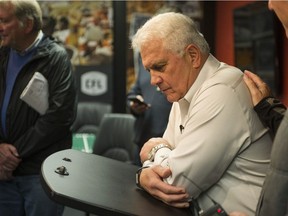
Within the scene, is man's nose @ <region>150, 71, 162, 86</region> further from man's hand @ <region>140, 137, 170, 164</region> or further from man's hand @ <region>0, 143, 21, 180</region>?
man's hand @ <region>0, 143, 21, 180</region>

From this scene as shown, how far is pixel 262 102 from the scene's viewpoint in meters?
1.53

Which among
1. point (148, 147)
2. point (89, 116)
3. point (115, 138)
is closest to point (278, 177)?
point (148, 147)

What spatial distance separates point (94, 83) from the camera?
6.11 m

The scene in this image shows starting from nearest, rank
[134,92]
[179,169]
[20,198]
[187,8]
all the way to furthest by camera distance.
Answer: [179,169], [20,198], [134,92], [187,8]

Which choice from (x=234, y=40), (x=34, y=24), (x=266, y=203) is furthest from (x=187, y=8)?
(x=266, y=203)

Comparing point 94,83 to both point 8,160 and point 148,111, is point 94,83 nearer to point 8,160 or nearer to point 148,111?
point 148,111

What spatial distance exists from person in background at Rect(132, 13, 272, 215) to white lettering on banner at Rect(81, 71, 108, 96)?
4437mm

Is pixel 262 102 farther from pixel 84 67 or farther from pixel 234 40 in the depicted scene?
pixel 84 67

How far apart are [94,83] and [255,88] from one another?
15.2 feet

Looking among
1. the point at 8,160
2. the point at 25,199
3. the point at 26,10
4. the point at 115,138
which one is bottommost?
the point at 115,138

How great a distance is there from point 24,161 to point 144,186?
3.56 ft

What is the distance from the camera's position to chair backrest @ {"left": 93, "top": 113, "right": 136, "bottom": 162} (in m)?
3.88

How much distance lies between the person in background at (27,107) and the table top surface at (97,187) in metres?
0.63

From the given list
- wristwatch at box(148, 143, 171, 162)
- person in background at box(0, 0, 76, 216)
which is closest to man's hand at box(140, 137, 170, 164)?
wristwatch at box(148, 143, 171, 162)
